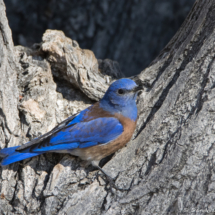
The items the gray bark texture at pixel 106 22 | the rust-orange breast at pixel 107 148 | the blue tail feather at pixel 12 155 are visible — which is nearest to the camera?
the blue tail feather at pixel 12 155

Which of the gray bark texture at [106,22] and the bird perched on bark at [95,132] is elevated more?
the gray bark texture at [106,22]

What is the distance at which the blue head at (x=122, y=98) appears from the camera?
336 centimetres

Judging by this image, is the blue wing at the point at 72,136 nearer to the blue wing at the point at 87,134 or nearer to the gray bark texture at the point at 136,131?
the blue wing at the point at 87,134

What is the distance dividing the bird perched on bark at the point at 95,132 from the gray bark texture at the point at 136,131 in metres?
0.12

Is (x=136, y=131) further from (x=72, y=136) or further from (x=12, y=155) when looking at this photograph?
(x=12, y=155)

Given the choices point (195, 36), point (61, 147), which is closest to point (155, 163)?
point (61, 147)

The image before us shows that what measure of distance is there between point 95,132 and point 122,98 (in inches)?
20.1

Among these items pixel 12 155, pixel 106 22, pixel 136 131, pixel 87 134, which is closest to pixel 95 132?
pixel 87 134

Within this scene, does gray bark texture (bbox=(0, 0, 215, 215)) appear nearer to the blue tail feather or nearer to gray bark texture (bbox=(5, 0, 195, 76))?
the blue tail feather

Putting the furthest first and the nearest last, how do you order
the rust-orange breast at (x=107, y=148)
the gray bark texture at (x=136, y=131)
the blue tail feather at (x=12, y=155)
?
the rust-orange breast at (x=107, y=148) < the blue tail feather at (x=12, y=155) < the gray bark texture at (x=136, y=131)

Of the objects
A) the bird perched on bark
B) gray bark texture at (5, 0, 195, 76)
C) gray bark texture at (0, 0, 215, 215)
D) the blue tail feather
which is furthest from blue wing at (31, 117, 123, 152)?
gray bark texture at (5, 0, 195, 76)

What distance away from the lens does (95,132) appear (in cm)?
330

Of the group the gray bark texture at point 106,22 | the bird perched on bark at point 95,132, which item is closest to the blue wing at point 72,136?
the bird perched on bark at point 95,132

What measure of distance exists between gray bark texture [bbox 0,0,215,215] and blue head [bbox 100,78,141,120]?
146 mm
